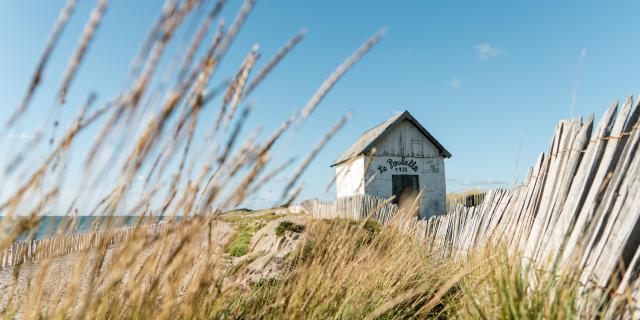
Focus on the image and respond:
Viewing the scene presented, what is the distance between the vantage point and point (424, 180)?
49.2ft

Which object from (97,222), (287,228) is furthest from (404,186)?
(97,222)

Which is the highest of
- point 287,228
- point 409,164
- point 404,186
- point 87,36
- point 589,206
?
point 409,164

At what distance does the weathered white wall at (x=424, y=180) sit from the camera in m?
14.0

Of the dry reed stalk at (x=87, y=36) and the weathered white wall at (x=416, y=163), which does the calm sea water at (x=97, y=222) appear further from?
the weathered white wall at (x=416, y=163)

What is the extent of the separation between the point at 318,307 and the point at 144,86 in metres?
1.23

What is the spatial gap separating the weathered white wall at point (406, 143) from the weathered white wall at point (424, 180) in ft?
0.67

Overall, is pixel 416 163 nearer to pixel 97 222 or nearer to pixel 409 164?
pixel 409 164

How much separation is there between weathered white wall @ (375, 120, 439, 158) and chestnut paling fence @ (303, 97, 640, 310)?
38.9 ft

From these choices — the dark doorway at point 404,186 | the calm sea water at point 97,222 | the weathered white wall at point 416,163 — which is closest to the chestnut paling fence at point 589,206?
the calm sea water at point 97,222

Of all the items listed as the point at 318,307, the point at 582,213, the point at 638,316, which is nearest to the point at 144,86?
the point at 318,307

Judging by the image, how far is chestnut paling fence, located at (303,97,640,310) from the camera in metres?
1.76

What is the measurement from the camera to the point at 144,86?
2.73 feet

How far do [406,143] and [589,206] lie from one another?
13.2 m

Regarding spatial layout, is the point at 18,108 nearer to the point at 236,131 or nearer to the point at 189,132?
the point at 189,132
